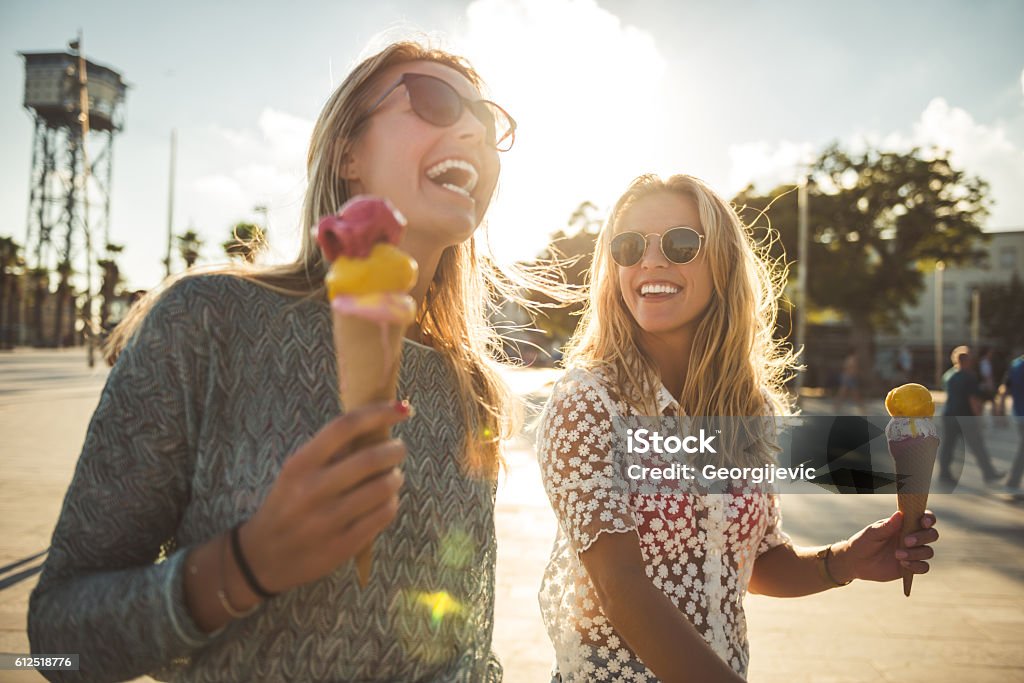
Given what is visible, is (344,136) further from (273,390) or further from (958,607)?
(958,607)

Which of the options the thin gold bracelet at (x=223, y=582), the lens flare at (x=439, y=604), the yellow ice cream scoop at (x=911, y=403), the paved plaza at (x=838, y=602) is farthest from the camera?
the paved plaza at (x=838, y=602)

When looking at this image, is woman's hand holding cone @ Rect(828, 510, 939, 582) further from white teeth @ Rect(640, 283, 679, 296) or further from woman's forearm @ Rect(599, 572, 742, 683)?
white teeth @ Rect(640, 283, 679, 296)

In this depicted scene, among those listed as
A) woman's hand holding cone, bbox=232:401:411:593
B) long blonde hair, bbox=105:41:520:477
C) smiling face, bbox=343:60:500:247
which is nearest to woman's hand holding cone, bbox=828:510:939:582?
long blonde hair, bbox=105:41:520:477

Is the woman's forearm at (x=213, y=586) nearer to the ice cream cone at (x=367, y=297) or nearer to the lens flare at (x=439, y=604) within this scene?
the ice cream cone at (x=367, y=297)

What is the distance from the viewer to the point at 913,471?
170 cm

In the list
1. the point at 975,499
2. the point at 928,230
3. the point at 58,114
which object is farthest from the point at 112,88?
the point at 975,499

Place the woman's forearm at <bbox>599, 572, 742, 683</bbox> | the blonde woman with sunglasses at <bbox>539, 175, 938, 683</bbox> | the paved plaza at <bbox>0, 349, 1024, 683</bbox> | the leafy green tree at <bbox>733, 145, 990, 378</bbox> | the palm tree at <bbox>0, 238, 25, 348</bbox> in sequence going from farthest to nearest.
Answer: the palm tree at <bbox>0, 238, 25, 348</bbox> < the leafy green tree at <bbox>733, 145, 990, 378</bbox> < the paved plaza at <bbox>0, 349, 1024, 683</bbox> < the blonde woman with sunglasses at <bbox>539, 175, 938, 683</bbox> < the woman's forearm at <bbox>599, 572, 742, 683</bbox>

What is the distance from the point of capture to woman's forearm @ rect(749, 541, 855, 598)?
1.97 metres

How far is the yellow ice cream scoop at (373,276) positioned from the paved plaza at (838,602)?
1.50 m

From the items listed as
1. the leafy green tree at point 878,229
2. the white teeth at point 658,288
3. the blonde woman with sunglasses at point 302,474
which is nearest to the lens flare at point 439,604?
the blonde woman with sunglasses at point 302,474

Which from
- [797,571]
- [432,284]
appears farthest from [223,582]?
[797,571]

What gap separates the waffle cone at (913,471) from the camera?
170 centimetres

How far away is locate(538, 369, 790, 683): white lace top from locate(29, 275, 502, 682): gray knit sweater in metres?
0.32

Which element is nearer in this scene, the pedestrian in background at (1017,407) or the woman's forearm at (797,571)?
the woman's forearm at (797,571)
